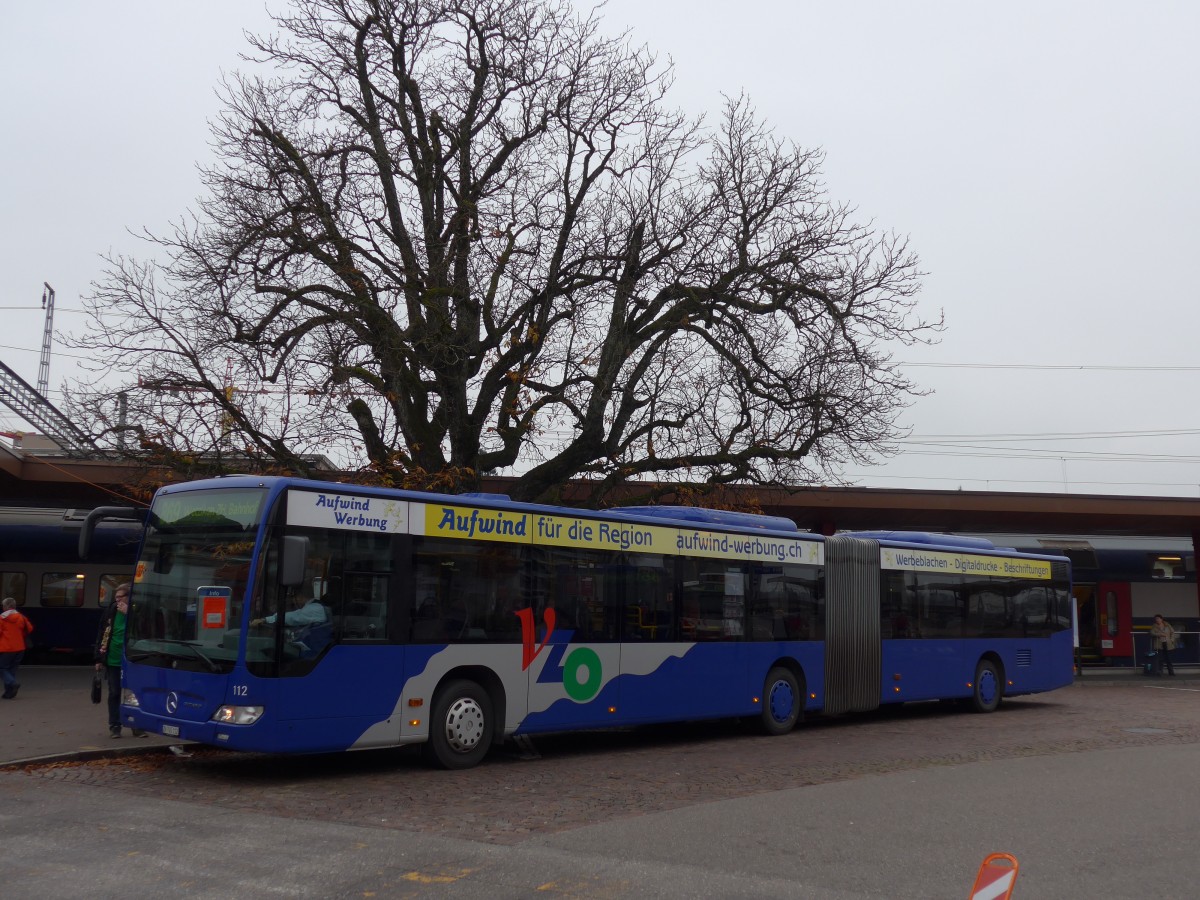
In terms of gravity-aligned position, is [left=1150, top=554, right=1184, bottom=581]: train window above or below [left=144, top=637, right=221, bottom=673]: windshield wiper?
above

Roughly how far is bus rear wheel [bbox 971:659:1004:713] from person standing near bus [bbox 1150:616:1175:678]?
44.3 ft

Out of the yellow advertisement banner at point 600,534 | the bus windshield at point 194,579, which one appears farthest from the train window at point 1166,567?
the bus windshield at point 194,579

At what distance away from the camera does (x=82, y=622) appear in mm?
28625

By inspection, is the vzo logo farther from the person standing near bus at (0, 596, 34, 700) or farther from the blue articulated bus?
the person standing near bus at (0, 596, 34, 700)

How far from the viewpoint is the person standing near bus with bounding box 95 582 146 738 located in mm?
13695

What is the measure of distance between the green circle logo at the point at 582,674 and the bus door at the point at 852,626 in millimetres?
5196

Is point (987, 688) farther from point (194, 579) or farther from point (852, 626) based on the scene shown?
point (194, 579)

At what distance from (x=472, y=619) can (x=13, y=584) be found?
67.1ft

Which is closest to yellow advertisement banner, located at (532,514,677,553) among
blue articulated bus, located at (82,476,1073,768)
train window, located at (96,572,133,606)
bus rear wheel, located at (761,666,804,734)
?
blue articulated bus, located at (82,476,1073,768)

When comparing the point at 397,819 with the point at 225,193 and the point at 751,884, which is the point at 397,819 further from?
the point at 225,193

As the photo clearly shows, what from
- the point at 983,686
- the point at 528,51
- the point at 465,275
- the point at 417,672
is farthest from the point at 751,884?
the point at 528,51

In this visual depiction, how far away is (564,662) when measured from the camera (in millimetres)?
13773

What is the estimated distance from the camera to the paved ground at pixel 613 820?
7457 mm

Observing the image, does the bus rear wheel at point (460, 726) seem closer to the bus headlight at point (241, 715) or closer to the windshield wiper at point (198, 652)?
the bus headlight at point (241, 715)
